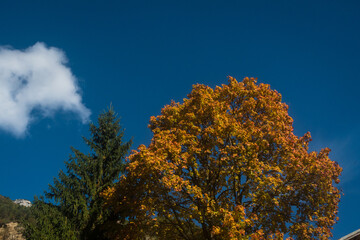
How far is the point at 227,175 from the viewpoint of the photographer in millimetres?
15266

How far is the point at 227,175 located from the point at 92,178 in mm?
8785

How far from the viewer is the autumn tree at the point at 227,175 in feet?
46.4

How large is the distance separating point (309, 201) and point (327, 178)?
1.64 meters

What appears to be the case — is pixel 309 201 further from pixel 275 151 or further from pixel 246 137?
pixel 246 137

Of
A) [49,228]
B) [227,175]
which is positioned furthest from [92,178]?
[227,175]

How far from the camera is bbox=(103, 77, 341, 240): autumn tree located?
1413cm

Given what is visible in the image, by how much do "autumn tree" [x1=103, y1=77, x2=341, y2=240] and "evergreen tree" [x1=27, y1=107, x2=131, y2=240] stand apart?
135 centimetres

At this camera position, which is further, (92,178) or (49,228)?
(92,178)

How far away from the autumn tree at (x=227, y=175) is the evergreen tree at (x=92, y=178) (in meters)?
1.35

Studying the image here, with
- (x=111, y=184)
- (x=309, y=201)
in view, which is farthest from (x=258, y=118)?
(x=111, y=184)

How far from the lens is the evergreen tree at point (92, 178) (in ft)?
52.1

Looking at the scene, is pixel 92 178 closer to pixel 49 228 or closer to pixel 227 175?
pixel 49 228

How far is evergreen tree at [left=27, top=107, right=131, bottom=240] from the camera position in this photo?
15.9 m

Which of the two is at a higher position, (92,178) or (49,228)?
(92,178)
